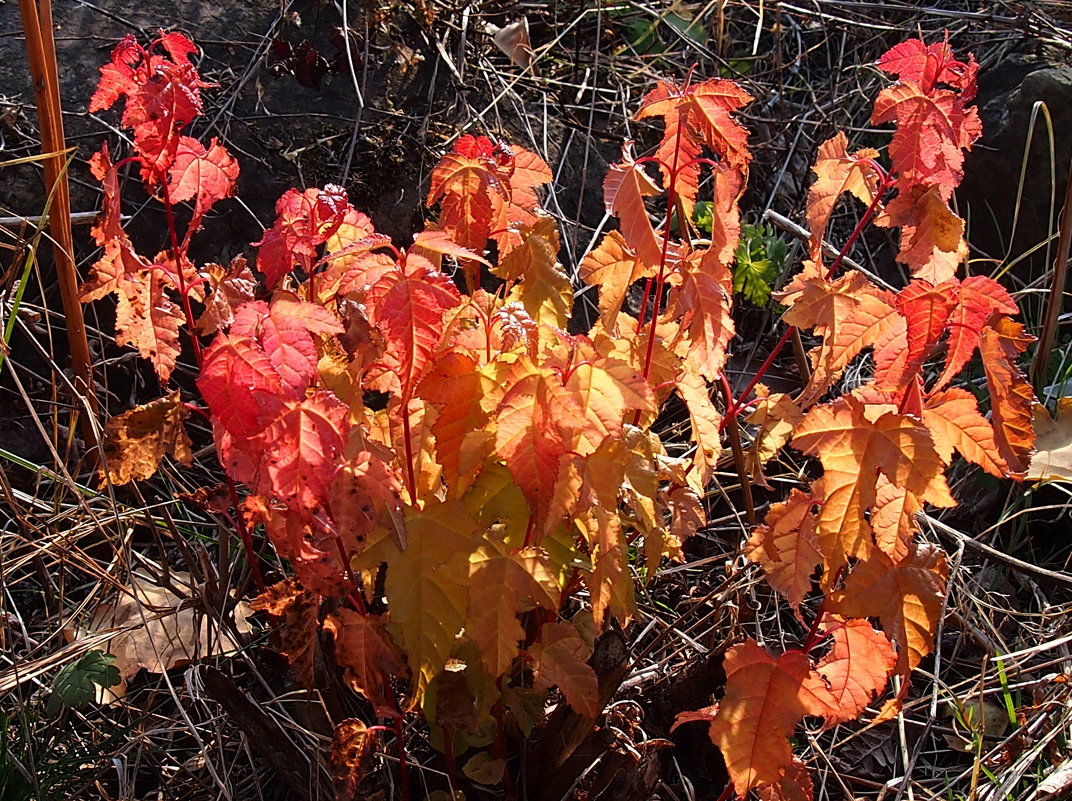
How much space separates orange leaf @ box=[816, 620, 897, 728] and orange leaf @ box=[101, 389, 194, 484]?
0.90 m

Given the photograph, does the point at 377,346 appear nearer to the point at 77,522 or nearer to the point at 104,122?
the point at 77,522

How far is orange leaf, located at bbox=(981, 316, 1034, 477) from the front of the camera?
111 cm

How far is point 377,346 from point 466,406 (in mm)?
124

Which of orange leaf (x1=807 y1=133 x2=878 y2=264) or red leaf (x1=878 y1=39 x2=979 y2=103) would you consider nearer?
red leaf (x1=878 y1=39 x2=979 y2=103)

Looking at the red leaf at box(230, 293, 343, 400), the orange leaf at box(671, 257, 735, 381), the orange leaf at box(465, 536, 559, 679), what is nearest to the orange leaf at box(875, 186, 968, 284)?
the orange leaf at box(671, 257, 735, 381)

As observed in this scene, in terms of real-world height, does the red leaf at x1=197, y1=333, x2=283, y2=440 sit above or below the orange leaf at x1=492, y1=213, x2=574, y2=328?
above

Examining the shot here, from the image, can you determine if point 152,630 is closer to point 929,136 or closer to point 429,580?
point 429,580

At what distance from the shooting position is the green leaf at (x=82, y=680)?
1553 mm

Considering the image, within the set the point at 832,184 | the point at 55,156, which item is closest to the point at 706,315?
the point at 832,184

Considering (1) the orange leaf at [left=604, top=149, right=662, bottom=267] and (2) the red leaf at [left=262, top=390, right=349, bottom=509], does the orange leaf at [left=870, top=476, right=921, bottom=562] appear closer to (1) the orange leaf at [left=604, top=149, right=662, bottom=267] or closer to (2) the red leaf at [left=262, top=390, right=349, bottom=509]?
(1) the orange leaf at [left=604, top=149, right=662, bottom=267]

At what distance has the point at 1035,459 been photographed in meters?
2.06

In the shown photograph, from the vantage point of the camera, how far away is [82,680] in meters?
1.57

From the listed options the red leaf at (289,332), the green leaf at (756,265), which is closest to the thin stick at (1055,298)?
the green leaf at (756,265)

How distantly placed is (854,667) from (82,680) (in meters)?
1.19
